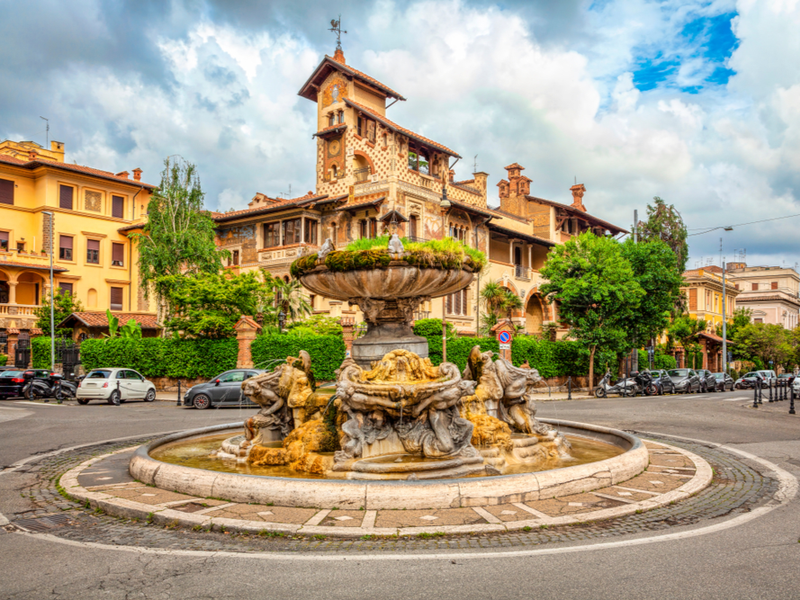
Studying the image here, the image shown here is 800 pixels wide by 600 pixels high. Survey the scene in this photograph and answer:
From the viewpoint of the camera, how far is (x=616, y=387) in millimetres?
30266

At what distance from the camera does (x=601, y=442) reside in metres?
11.0

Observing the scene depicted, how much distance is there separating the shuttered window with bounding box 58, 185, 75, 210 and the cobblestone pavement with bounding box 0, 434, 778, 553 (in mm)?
45198

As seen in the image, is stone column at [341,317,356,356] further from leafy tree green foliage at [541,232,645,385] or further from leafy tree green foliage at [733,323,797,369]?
leafy tree green foliage at [733,323,797,369]

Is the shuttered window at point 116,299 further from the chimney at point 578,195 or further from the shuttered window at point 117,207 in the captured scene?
the chimney at point 578,195

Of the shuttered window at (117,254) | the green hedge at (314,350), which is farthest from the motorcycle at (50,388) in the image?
the shuttered window at (117,254)

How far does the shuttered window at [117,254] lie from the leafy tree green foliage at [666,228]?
40.5 meters

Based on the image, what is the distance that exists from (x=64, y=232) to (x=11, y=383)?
2353cm

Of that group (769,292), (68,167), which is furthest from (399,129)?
(769,292)

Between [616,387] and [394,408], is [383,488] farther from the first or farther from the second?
[616,387]

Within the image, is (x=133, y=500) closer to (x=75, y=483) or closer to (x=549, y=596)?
(x=75, y=483)

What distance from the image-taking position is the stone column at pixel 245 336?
28109mm

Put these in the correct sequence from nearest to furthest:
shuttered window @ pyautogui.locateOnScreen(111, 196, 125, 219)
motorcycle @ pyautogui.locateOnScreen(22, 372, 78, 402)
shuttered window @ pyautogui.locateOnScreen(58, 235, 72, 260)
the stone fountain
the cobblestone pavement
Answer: the cobblestone pavement, the stone fountain, motorcycle @ pyautogui.locateOnScreen(22, 372, 78, 402), shuttered window @ pyautogui.locateOnScreen(58, 235, 72, 260), shuttered window @ pyautogui.locateOnScreen(111, 196, 125, 219)

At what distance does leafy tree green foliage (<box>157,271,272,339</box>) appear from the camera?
1118 inches

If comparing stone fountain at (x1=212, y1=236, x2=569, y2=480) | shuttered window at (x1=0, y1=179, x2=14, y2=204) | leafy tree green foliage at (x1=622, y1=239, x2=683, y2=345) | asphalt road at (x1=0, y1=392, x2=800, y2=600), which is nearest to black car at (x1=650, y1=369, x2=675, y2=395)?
leafy tree green foliage at (x1=622, y1=239, x2=683, y2=345)
